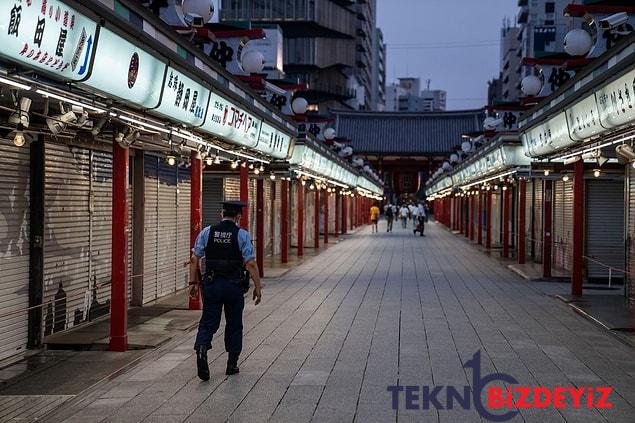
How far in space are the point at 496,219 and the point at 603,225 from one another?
17.6 m

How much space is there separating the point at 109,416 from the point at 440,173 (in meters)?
51.4

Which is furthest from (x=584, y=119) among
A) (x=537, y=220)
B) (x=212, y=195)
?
(x=537, y=220)

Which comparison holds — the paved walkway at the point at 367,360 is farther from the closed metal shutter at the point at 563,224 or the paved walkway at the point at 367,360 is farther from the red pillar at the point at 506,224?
the red pillar at the point at 506,224

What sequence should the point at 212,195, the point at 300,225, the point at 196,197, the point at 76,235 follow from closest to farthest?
the point at 76,235 < the point at 196,197 < the point at 212,195 < the point at 300,225

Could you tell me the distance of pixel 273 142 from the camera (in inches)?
735

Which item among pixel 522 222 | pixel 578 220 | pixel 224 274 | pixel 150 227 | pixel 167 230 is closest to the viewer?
pixel 224 274

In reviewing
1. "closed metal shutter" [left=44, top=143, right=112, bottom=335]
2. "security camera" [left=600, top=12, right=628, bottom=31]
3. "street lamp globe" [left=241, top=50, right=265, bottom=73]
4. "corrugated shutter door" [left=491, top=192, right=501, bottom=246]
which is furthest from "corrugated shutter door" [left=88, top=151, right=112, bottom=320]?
"corrugated shutter door" [left=491, top=192, right=501, bottom=246]

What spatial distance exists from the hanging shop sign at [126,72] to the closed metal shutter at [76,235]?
2.47 metres

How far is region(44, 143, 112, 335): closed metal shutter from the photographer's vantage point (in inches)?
426

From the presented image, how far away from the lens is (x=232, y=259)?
8.65m

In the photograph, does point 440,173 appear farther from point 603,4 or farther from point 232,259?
point 232,259

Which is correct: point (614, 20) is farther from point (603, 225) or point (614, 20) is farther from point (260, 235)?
point (260, 235)

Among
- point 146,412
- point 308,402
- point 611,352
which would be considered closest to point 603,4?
point 611,352

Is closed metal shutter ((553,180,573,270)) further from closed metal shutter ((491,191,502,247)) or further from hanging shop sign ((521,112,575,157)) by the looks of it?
closed metal shutter ((491,191,502,247))
